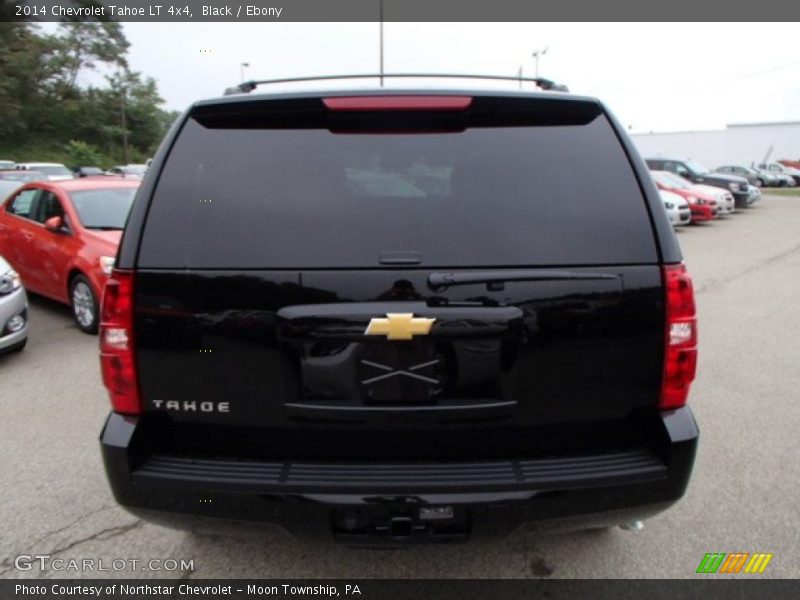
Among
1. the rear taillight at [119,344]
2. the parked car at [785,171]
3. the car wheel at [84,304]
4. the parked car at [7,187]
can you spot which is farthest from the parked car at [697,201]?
the parked car at [785,171]

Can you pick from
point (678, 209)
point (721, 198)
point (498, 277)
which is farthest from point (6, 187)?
point (721, 198)

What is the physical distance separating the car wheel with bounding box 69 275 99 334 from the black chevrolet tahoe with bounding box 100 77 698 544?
4502 mm

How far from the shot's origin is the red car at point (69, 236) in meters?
5.93

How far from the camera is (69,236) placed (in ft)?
20.4

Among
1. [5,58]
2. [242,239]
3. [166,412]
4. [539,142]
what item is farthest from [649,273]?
[5,58]

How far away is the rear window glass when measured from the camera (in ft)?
6.13

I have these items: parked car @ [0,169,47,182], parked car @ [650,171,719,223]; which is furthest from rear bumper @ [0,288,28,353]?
parked car @ [650,171,719,223]

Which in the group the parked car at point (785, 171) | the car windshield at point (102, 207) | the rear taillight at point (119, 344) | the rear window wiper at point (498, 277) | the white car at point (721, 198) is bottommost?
the parked car at point (785, 171)

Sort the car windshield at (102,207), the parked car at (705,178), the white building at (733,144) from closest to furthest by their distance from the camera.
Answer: the car windshield at (102,207)
the parked car at (705,178)
the white building at (733,144)

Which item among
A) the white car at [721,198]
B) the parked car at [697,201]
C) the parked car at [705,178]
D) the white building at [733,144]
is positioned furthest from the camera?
the white building at [733,144]

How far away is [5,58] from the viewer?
50938mm

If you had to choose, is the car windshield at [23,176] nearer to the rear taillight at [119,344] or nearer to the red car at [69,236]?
the red car at [69,236]

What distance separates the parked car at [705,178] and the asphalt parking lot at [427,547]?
57.4 ft

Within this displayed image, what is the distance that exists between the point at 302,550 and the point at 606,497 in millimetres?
1400
